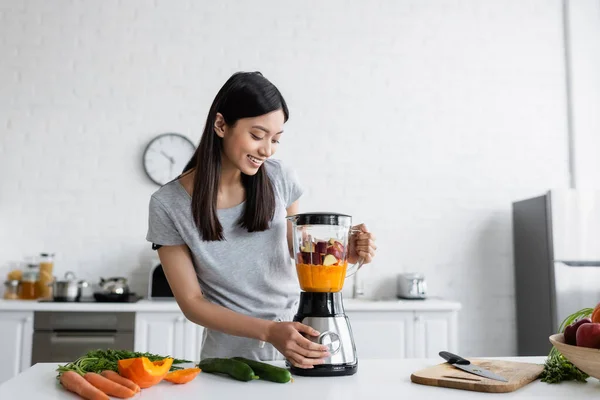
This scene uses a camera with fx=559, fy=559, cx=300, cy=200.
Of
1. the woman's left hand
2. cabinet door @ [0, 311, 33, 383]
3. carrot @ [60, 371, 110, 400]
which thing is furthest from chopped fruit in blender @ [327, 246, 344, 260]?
cabinet door @ [0, 311, 33, 383]

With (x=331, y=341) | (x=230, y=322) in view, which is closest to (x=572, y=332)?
(x=331, y=341)

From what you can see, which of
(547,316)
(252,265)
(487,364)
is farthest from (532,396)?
(547,316)

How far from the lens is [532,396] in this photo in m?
1.14

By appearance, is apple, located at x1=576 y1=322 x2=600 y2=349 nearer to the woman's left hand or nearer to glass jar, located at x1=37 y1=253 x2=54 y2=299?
the woman's left hand

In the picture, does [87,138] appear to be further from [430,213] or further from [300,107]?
[430,213]

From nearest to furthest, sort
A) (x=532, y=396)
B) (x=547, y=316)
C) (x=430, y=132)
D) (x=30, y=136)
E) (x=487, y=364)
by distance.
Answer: (x=532, y=396)
(x=487, y=364)
(x=547, y=316)
(x=30, y=136)
(x=430, y=132)

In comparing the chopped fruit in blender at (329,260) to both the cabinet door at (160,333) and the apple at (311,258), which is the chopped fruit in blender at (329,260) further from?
the cabinet door at (160,333)

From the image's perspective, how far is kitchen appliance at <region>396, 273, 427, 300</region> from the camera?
344 cm

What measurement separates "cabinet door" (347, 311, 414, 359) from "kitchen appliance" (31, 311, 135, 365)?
126cm

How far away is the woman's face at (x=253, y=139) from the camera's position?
1467 mm

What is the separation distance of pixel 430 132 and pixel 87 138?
2.28 metres

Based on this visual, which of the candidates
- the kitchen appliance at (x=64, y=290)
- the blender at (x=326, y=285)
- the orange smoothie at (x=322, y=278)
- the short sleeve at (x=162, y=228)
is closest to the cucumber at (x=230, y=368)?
the blender at (x=326, y=285)

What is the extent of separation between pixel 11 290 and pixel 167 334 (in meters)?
1.01

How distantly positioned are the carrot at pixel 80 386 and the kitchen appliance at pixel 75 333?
6.42 ft
